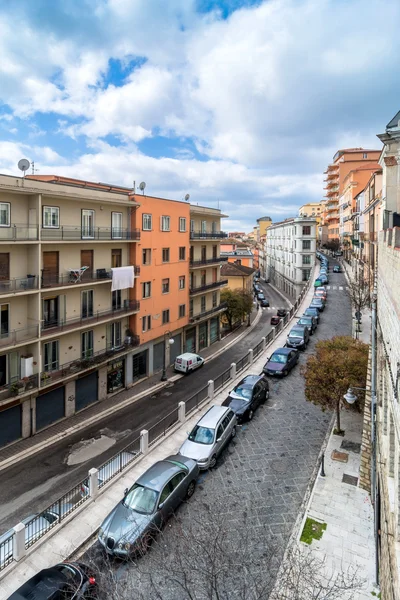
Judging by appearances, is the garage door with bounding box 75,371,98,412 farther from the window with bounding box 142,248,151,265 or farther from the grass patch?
the grass patch

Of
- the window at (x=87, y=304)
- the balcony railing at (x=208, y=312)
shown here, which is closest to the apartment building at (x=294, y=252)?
the balcony railing at (x=208, y=312)

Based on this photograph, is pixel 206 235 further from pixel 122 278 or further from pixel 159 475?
pixel 159 475

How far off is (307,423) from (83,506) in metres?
10.6

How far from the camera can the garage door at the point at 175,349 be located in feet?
106

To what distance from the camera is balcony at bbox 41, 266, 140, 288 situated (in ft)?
66.4

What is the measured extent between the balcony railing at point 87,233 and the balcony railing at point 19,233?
1.75ft

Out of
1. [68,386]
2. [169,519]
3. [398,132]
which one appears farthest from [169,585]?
[398,132]

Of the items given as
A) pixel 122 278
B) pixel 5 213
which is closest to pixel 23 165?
pixel 5 213

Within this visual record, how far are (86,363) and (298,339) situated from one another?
15824 millimetres

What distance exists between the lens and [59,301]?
21.3 m

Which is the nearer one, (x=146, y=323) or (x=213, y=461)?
(x=213, y=461)

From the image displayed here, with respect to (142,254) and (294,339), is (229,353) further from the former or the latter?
(142,254)

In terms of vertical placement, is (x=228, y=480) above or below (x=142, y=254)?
below

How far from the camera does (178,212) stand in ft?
102
